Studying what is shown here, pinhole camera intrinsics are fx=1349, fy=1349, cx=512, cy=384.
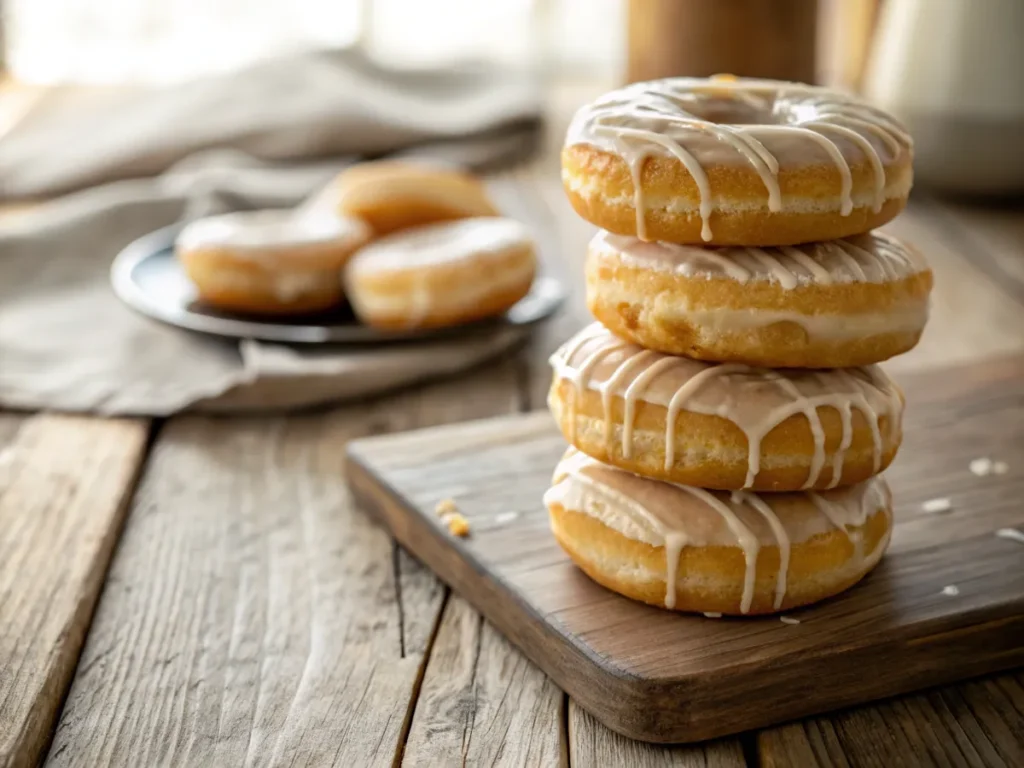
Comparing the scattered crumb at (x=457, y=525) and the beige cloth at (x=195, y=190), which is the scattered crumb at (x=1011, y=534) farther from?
the beige cloth at (x=195, y=190)

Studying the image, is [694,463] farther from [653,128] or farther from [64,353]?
[64,353]

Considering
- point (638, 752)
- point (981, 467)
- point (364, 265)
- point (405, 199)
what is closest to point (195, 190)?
point (405, 199)

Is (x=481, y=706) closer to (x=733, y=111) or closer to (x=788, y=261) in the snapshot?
(x=788, y=261)

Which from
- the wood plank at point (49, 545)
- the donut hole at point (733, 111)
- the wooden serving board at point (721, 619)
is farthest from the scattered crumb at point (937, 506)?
the wood plank at point (49, 545)

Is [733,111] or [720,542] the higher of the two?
[733,111]

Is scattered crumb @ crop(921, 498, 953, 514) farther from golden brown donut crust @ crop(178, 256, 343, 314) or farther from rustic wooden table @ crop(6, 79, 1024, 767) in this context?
golden brown donut crust @ crop(178, 256, 343, 314)

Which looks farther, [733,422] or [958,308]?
[958,308]

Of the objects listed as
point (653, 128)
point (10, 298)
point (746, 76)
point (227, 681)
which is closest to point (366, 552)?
point (227, 681)
